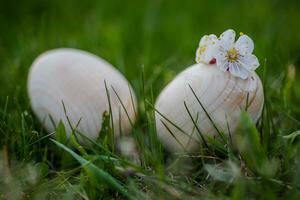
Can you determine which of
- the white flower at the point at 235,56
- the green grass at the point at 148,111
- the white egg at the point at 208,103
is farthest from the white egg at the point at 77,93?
the white flower at the point at 235,56

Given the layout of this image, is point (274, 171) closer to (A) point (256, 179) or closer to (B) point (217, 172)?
(A) point (256, 179)

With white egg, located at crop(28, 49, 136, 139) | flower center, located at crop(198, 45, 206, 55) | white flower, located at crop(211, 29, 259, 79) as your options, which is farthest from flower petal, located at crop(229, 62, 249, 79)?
white egg, located at crop(28, 49, 136, 139)

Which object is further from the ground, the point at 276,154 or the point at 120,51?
the point at 120,51

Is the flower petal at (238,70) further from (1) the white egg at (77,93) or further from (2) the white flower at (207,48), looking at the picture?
(1) the white egg at (77,93)

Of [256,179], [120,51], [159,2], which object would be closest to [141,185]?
[256,179]

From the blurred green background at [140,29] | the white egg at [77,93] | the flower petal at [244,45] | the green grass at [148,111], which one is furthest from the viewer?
the blurred green background at [140,29]

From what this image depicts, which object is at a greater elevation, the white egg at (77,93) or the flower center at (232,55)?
the flower center at (232,55)

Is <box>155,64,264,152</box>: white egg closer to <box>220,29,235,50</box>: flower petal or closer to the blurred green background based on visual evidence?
<box>220,29,235,50</box>: flower petal
